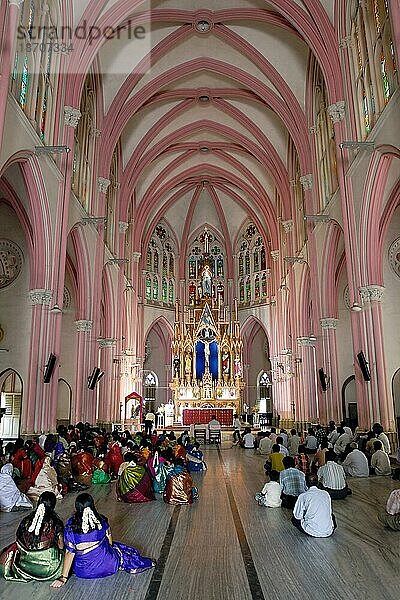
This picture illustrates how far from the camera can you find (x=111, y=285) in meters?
26.0

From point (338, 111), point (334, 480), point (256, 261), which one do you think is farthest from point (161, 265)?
point (334, 480)

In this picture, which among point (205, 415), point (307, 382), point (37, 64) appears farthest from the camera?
point (205, 415)

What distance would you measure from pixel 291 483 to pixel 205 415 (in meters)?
22.6

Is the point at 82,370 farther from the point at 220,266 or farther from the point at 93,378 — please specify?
the point at 220,266

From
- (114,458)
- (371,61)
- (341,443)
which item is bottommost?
(114,458)

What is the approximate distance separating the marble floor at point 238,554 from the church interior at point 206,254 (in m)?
0.04

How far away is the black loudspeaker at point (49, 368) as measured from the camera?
48.0 ft

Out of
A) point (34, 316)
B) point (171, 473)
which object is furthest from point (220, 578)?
point (34, 316)

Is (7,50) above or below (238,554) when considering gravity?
above

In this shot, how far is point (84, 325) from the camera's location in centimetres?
2056

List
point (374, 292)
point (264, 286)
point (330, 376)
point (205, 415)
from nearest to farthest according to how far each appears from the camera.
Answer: point (374, 292)
point (330, 376)
point (205, 415)
point (264, 286)

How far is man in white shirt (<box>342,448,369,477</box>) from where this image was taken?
11953 mm

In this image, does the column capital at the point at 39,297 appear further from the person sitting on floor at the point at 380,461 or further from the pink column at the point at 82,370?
the person sitting on floor at the point at 380,461

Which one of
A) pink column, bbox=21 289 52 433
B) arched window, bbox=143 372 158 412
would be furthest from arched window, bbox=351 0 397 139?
arched window, bbox=143 372 158 412
